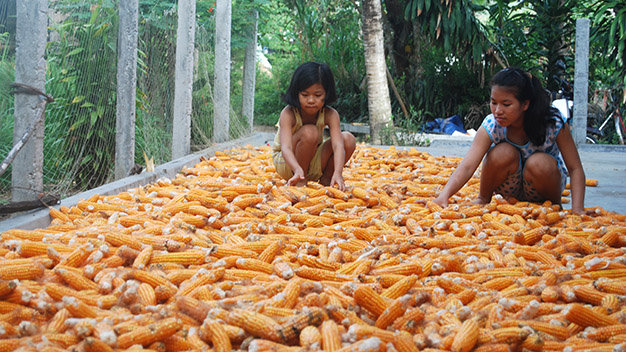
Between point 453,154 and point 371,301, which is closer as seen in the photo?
point 371,301

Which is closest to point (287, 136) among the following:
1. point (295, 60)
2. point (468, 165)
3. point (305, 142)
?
point (305, 142)

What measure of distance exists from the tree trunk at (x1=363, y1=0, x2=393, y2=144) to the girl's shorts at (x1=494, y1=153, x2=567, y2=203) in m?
5.00

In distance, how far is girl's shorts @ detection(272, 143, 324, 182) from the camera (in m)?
5.01

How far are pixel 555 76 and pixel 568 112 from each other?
2185mm

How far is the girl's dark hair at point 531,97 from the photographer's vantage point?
12.4ft

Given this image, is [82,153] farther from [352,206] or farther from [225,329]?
[225,329]

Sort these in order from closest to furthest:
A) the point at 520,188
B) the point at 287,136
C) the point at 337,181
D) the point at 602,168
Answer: the point at 520,188 < the point at 337,181 < the point at 287,136 < the point at 602,168

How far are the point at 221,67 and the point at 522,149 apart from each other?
16.7 feet

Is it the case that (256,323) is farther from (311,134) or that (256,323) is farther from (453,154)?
(453,154)

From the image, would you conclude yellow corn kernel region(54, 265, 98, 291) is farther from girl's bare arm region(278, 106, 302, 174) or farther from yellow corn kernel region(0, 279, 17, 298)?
girl's bare arm region(278, 106, 302, 174)

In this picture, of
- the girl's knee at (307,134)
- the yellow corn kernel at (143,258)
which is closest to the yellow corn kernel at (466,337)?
the yellow corn kernel at (143,258)

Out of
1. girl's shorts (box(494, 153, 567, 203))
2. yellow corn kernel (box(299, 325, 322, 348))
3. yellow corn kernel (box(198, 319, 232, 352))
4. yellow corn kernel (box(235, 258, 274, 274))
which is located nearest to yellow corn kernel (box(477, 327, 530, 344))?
yellow corn kernel (box(299, 325, 322, 348))

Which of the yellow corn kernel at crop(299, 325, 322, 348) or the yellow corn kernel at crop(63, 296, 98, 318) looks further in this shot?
the yellow corn kernel at crop(63, 296, 98, 318)

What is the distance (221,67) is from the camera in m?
8.13
